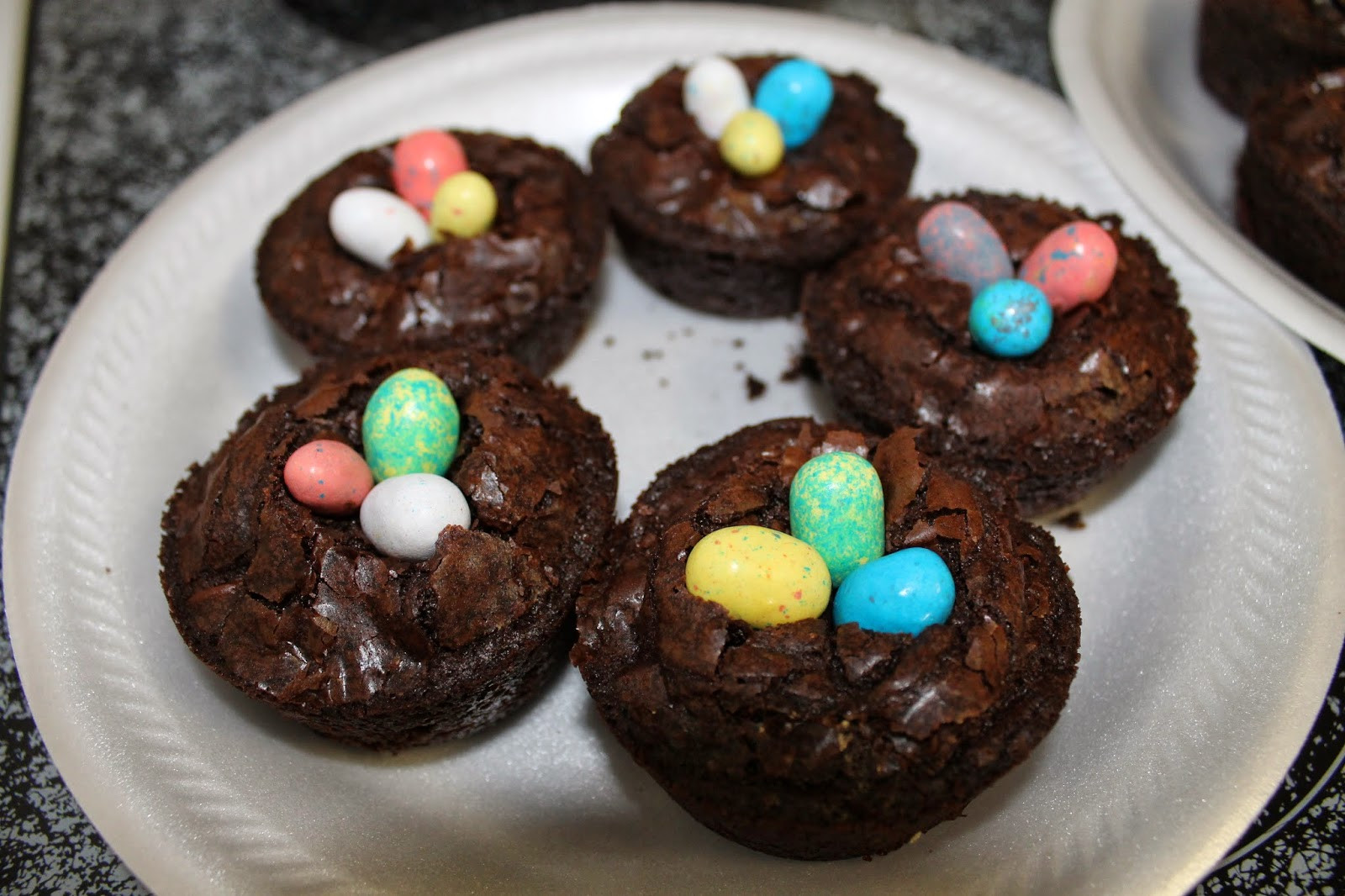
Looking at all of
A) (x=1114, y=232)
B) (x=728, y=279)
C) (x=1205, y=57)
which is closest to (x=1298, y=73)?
(x=1205, y=57)

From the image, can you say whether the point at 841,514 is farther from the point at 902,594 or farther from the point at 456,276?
the point at 456,276

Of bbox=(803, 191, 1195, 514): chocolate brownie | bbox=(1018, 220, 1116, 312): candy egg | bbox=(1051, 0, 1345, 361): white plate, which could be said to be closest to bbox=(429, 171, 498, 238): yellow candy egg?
bbox=(803, 191, 1195, 514): chocolate brownie

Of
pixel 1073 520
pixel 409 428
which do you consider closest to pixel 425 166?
pixel 409 428

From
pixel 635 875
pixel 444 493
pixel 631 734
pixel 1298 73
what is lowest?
pixel 635 875

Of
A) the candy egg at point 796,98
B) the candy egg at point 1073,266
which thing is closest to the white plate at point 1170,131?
the candy egg at point 1073,266

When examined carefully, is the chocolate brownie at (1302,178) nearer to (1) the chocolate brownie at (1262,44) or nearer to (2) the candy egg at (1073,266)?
(1) the chocolate brownie at (1262,44)

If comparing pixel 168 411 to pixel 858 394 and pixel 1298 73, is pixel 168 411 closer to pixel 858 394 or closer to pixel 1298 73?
pixel 858 394
